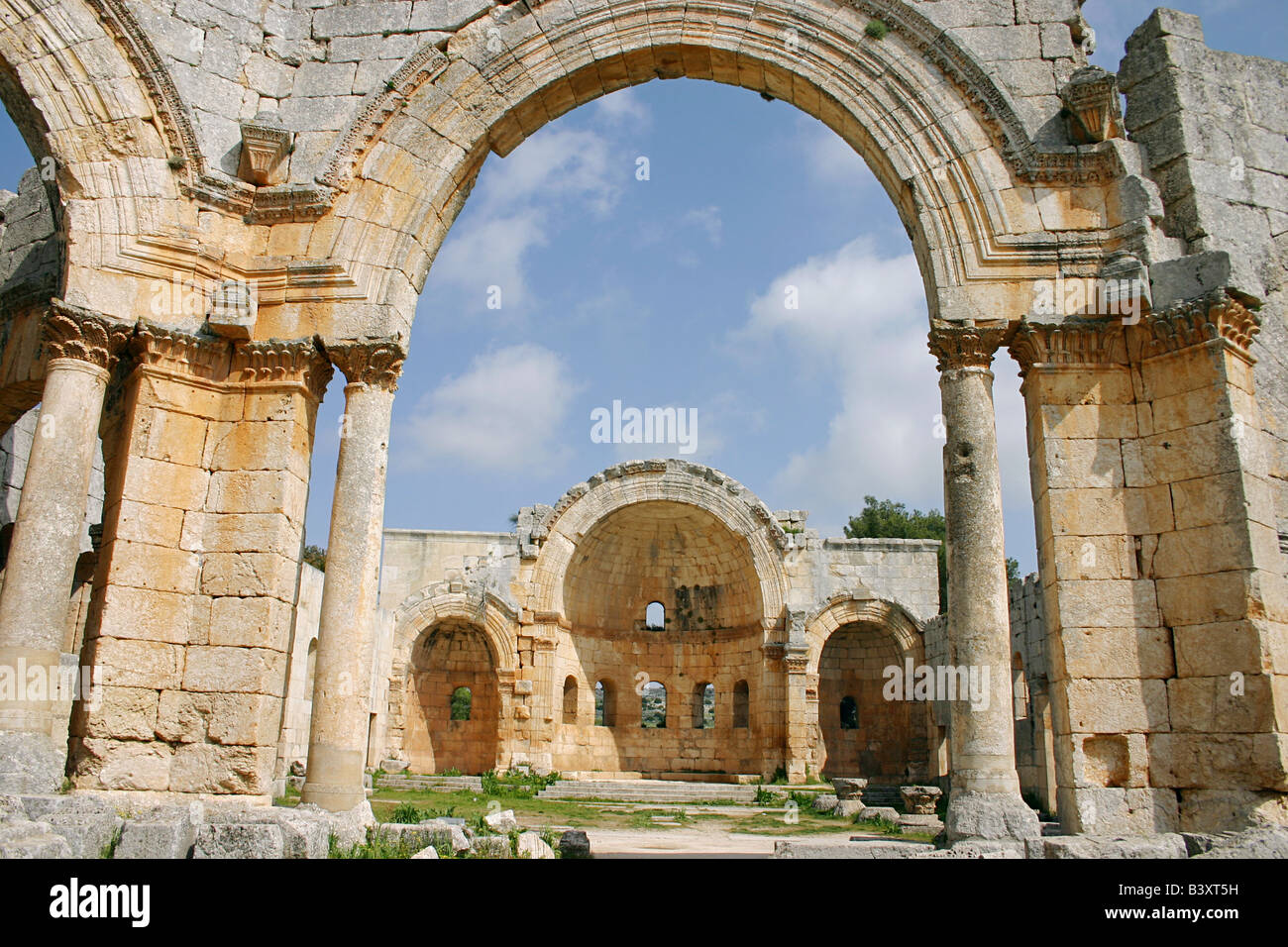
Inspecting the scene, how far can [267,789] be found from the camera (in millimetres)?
8531

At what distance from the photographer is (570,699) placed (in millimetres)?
23797

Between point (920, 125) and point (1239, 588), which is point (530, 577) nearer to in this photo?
point (920, 125)

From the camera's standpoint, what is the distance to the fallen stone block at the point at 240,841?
6285 millimetres

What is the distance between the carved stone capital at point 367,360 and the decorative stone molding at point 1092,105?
7178 mm

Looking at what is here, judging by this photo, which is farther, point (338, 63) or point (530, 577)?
point (530, 577)

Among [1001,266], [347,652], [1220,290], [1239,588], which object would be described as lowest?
[347,652]

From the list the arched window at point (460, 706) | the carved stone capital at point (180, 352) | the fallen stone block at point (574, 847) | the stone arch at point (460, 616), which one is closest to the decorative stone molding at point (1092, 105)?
the fallen stone block at point (574, 847)

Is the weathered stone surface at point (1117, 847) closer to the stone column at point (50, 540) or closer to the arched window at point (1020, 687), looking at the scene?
the stone column at point (50, 540)

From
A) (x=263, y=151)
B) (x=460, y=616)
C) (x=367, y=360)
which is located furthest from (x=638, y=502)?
(x=263, y=151)

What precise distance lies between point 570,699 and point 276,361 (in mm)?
15947

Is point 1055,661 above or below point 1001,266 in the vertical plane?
below

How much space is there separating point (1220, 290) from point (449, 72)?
8038mm

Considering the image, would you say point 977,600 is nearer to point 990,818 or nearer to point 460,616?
point 990,818
